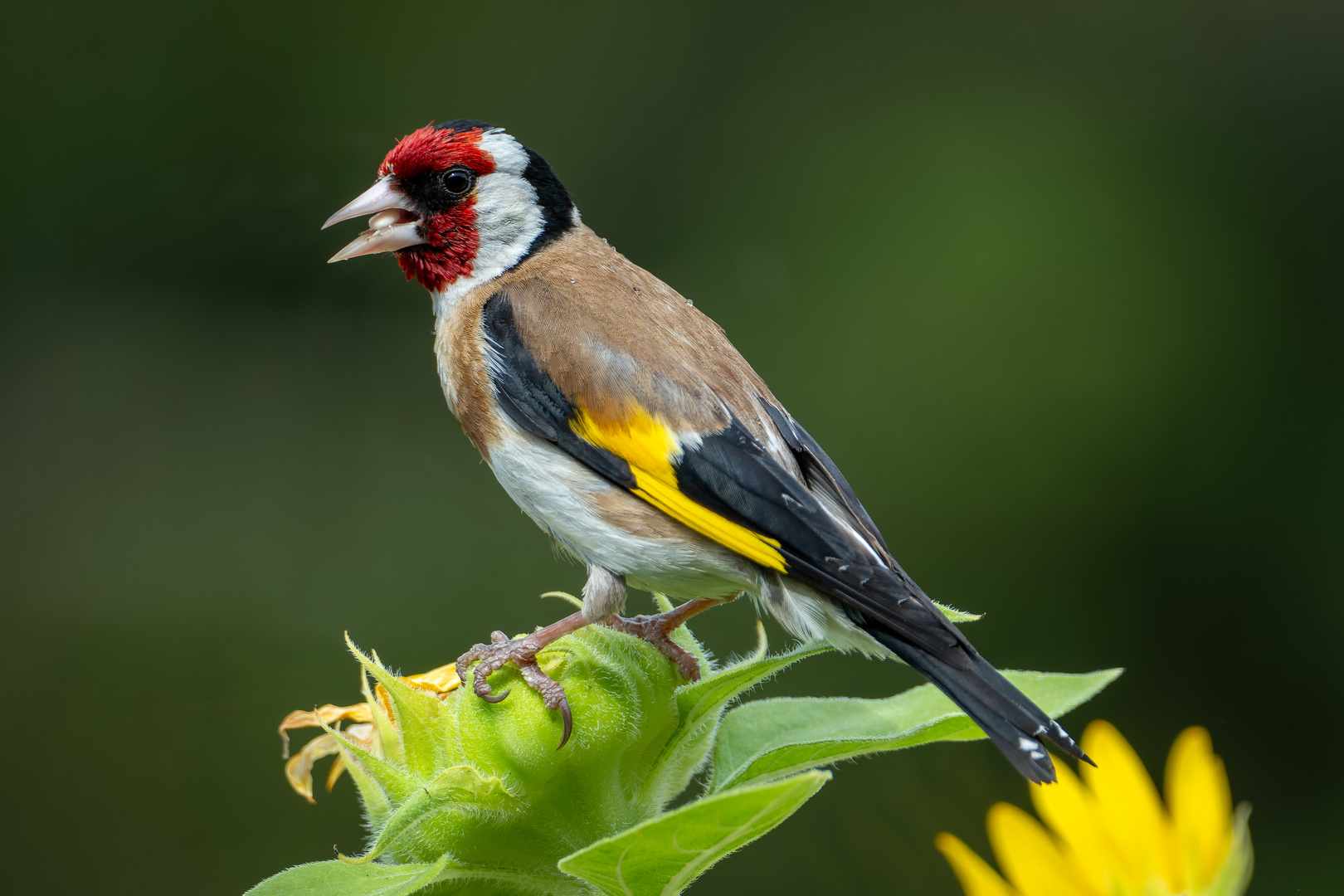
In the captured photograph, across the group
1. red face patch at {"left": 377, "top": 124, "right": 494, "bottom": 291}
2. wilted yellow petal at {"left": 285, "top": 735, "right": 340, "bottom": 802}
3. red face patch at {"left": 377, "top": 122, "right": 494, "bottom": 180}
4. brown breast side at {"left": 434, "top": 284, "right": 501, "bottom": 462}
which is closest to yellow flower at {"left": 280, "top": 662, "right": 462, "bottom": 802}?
wilted yellow petal at {"left": 285, "top": 735, "right": 340, "bottom": 802}

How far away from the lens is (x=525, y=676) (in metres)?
1.16

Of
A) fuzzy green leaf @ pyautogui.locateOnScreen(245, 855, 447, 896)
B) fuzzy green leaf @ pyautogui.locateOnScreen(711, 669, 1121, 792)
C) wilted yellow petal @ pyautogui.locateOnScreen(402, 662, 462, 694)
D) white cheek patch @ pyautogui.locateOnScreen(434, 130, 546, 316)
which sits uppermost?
white cheek patch @ pyautogui.locateOnScreen(434, 130, 546, 316)

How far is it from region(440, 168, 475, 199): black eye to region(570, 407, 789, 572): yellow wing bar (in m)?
0.45

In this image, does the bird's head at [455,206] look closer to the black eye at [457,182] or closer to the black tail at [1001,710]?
the black eye at [457,182]

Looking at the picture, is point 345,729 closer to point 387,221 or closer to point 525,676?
point 525,676

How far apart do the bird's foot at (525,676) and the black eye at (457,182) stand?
771mm

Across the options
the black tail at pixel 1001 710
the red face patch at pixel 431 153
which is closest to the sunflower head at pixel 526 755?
the black tail at pixel 1001 710

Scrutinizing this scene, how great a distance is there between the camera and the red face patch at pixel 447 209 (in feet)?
5.44

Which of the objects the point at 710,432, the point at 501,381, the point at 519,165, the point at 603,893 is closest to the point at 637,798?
the point at 603,893

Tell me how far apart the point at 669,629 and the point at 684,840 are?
39 cm

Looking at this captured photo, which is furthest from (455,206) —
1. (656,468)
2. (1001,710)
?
(1001,710)

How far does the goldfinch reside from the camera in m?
1.24

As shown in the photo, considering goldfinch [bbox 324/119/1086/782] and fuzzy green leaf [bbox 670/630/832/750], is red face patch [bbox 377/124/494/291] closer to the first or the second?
goldfinch [bbox 324/119/1086/782]

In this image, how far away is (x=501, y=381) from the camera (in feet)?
5.01
